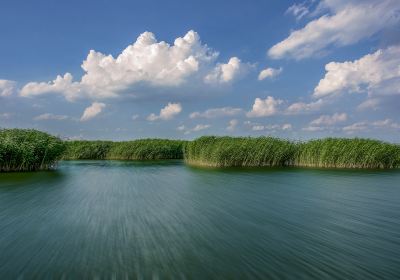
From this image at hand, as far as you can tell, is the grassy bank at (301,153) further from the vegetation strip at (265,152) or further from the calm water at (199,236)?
the calm water at (199,236)

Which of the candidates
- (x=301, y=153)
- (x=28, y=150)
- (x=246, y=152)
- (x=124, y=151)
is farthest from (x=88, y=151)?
(x=301, y=153)

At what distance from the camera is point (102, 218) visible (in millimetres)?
6500

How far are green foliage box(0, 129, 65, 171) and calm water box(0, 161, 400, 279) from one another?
7415 mm

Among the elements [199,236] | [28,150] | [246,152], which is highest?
[246,152]

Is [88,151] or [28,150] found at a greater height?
[88,151]

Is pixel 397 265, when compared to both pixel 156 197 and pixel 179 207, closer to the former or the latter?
pixel 179 207

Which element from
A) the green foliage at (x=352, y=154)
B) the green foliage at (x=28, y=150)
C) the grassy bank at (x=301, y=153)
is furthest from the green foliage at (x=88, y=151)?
the green foliage at (x=352, y=154)

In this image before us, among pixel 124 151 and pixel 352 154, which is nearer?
pixel 352 154

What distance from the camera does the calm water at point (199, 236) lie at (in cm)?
376

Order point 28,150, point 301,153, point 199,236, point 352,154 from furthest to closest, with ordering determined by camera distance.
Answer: point 301,153, point 352,154, point 28,150, point 199,236

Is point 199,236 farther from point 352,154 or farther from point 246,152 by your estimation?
point 352,154

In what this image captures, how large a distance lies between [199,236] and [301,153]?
63.0 ft

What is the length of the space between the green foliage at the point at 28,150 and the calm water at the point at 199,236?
24.3ft

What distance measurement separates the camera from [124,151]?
3384cm
